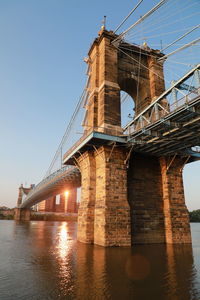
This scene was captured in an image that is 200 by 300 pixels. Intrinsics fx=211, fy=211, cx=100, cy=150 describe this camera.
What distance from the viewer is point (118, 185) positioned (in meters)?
16.2

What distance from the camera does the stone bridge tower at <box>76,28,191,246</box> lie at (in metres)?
15.5

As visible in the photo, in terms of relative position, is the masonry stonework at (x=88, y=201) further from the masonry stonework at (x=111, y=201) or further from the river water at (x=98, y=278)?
the river water at (x=98, y=278)

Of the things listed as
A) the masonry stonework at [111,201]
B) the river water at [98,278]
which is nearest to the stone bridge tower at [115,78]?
the masonry stonework at [111,201]

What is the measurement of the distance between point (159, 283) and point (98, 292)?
7.35 ft

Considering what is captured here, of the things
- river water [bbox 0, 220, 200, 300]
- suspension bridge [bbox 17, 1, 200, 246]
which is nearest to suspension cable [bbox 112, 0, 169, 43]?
suspension bridge [bbox 17, 1, 200, 246]

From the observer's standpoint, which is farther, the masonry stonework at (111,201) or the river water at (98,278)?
the masonry stonework at (111,201)

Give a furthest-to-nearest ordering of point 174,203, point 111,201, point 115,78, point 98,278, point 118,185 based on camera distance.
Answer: point 115,78
point 174,203
point 118,185
point 111,201
point 98,278

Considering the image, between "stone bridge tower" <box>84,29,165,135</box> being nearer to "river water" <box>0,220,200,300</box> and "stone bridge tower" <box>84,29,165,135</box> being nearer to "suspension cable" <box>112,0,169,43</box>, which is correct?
"suspension cable" <box>112,0,169,43</box>

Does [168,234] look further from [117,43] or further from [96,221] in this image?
[117,43]

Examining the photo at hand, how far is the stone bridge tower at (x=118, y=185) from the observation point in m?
15.5

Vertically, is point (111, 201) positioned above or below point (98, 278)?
above

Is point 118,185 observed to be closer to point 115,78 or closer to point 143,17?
point 115,78

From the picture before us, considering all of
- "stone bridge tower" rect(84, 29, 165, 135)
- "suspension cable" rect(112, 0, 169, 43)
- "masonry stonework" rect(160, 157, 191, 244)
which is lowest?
"masonry stonework" rect(160, 157, 191, 244)

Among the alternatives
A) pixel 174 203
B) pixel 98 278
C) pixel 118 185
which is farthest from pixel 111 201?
pixel 98 278
